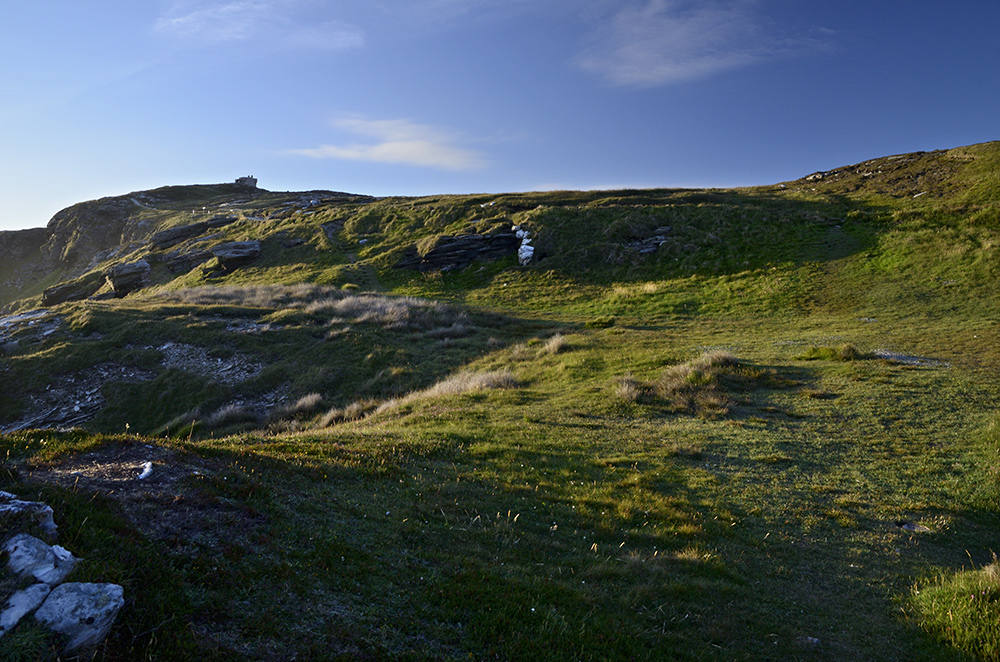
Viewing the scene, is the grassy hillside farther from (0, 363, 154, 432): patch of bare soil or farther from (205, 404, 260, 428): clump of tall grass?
(205, 404, 260, 428): clump of tall grass

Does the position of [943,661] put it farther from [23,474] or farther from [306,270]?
[306,270]

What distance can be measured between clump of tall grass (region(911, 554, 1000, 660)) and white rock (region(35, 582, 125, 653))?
10258 mm

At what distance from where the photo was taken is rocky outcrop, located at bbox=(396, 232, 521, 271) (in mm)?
55375

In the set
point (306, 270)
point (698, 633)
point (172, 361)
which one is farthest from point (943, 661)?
point (306, 270)

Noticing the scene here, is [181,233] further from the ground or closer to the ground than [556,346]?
further from the ground

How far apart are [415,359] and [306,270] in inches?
1452

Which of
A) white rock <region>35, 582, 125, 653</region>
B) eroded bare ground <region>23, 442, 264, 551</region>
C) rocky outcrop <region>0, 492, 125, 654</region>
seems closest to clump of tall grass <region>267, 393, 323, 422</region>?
eroded bare ground <region>23, 442, 264, 551</region>

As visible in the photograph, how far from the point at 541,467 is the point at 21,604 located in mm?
9784

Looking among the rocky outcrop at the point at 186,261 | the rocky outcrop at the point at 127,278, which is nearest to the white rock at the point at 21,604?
the rocky outcrop at the point at 127,278

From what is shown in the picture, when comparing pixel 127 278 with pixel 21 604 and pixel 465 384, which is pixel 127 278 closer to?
pixel 465 384

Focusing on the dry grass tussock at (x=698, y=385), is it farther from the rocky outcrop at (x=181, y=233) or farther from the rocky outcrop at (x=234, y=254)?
the rocky outcrop at (x=181, y=233)

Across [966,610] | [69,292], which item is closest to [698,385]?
[966,610]

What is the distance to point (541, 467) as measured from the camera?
40.2ft

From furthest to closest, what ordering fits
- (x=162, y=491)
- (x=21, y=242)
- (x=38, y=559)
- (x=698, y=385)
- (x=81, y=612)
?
(x=21, y=242) → (x=698, y=385) → (x=162, y=491) → (x=38, y=559) → (x=81, y=612)
